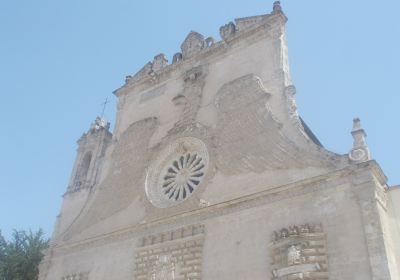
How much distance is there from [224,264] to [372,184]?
11.2ft

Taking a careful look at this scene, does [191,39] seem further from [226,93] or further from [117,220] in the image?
[117,220]

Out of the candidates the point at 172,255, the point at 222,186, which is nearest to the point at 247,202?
the point at 222,186

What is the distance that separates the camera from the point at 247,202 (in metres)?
9.79

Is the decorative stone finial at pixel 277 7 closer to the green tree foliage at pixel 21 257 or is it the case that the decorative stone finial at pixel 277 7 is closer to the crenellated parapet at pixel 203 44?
the crenellated parapet at pixel 203 44

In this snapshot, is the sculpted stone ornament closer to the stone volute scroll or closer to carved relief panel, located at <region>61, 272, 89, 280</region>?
the stone volute scroll

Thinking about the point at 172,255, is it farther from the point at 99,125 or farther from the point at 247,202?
the point at 99,125

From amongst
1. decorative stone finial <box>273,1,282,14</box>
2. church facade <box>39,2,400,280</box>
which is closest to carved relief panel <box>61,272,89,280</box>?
church facade <box>39,2,400,280</box>

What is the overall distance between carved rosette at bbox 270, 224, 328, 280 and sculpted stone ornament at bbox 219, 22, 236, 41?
7008mm

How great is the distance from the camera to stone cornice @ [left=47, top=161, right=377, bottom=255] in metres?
8.70

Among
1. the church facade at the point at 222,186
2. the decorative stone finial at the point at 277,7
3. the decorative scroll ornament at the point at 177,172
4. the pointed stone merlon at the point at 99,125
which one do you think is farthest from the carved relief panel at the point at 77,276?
the decorative stone finial at the point at 277,7

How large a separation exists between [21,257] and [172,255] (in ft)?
27.7

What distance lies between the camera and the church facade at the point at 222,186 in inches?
326

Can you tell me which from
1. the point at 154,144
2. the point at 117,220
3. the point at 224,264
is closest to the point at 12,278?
the point at 117,220

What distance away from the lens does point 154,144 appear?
13.3 metres
